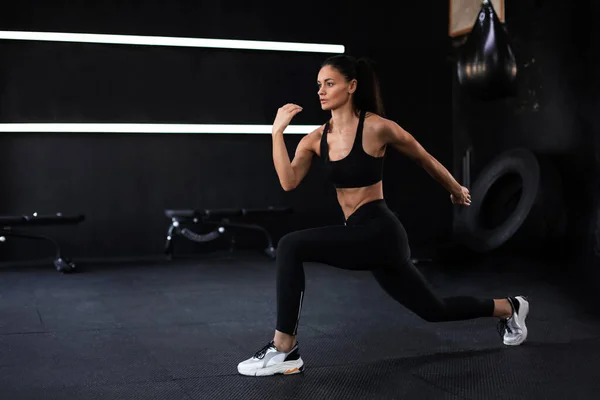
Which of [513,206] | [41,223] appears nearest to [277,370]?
[41,223]

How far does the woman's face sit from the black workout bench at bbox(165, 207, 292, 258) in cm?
395

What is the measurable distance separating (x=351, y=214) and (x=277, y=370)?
0.68 metres

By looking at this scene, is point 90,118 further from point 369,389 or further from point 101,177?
point 369,389

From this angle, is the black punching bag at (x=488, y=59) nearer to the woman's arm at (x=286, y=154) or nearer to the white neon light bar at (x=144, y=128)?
the white neon light bar at (x=144, y=128)

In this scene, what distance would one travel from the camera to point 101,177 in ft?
22.8

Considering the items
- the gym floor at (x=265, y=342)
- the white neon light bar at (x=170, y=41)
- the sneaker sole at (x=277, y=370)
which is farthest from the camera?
the white neon light bar at (x=170, y=41)

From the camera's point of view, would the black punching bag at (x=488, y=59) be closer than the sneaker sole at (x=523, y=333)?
No

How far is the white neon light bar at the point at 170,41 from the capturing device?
6630 millimetres

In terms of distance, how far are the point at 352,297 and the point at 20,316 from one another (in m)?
2.04

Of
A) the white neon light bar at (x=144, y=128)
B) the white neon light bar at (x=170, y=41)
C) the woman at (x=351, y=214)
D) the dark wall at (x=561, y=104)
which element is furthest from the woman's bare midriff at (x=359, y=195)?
the white neon light bar at (x=170, y=41)

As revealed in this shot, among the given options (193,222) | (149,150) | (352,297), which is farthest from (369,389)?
(149,150)

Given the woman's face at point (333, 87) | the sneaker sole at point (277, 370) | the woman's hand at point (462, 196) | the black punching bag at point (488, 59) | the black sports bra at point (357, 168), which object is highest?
the black punching bag at point (488, 59)

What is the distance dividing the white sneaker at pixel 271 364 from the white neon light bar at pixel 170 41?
4.83m

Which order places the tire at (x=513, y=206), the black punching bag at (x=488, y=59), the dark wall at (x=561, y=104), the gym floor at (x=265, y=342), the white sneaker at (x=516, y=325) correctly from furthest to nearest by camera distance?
the dark wall at (x=561, y=104), the tire at (x=513, y=206), the black punching bag at (x=488, y=59), the white sneaker at (x=516, y=325), the gym floor at (x=265, y=342)
